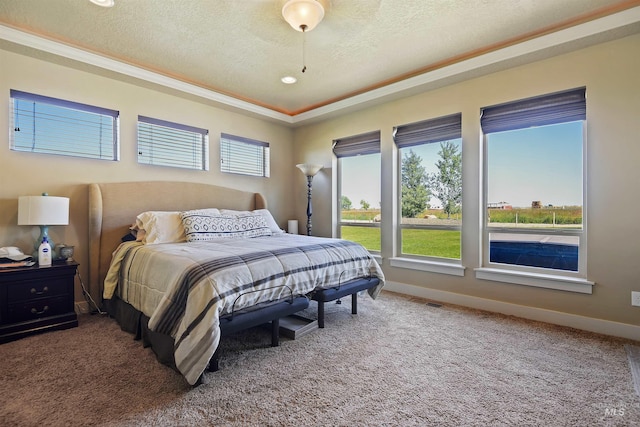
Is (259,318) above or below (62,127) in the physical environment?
below

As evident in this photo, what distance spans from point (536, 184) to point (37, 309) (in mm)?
4830

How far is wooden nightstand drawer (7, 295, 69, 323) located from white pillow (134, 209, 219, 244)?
81cm

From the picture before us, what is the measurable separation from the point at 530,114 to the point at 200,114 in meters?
3.92

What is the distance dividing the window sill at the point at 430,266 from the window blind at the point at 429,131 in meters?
1.52

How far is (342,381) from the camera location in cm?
187

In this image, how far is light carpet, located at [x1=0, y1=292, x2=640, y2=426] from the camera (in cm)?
155

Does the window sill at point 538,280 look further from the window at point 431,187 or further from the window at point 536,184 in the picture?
Answer: the window at point 431,187

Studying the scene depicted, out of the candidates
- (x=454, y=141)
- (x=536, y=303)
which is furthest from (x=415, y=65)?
(x=536, y=303)

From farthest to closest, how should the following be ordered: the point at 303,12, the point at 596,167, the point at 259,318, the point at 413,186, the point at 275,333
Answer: the point at 413,186 → the point at 596,167 → the point at 275,333 → the point at 303,12 → the point at 259,318

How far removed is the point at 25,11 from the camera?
2.41 meters

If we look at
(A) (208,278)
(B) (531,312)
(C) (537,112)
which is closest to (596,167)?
(C) (537,112)

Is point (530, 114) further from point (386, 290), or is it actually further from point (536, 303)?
point (386, 290)

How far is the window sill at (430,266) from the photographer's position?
3.47 meters

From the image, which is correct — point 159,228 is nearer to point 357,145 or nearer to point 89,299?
point 89,299
